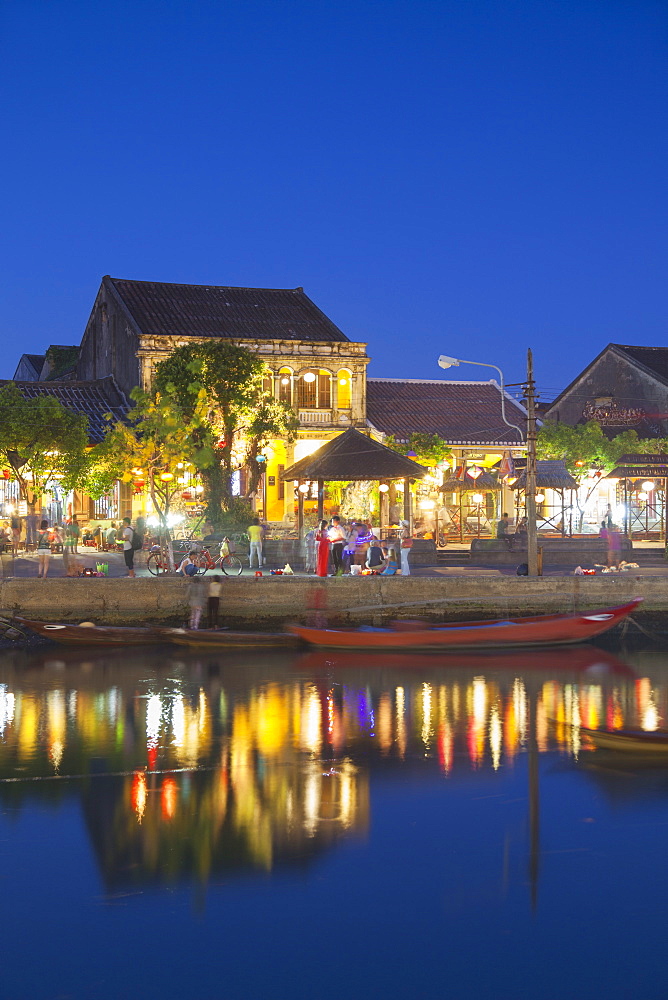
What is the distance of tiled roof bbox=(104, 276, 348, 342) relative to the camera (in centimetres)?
4378

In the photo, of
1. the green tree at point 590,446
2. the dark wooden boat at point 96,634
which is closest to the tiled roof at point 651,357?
the green tree at point 590,446

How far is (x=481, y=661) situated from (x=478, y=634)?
783 mm

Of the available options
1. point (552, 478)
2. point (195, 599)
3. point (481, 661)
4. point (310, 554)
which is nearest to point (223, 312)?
point (552, 478)

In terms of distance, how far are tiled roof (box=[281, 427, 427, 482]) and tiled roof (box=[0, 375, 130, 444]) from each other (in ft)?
43.0

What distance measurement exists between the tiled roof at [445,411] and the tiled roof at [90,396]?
1181 cm

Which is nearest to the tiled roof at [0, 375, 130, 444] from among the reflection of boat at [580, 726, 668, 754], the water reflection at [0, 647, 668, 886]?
the water reflection at [0, 647, 668, 886]

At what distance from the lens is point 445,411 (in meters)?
49.4

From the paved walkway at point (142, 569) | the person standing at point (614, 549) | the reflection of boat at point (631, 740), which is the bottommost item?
the reflection of boat at point (631, 740)

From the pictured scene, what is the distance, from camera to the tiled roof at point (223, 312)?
43.8 meters

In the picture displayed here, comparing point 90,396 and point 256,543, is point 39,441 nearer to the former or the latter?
point 90,396

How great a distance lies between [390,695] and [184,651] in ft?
19.9

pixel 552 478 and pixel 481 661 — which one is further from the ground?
pixel 552 478

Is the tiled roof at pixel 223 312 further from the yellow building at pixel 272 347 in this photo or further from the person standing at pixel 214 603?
the person standing at pixel 214 603

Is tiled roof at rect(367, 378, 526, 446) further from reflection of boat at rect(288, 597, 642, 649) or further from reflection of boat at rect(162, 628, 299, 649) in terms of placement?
reflection of boat at rect(162, 628, 299, 649)
